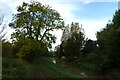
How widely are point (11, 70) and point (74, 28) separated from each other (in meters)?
26.1

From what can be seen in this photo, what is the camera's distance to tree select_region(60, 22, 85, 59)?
41.5 meters

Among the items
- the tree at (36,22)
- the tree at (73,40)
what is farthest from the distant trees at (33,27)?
the tree at (73,40)

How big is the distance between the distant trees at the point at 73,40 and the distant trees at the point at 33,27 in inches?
335

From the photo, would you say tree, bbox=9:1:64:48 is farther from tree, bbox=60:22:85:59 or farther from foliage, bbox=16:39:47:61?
tree, bbox=60:22:85:59

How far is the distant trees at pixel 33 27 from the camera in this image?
30.7 meters

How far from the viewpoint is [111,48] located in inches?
1022

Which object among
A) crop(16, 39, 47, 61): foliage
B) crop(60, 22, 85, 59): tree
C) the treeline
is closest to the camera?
the treeline

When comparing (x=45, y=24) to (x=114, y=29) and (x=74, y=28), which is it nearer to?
(x=114, y=29)

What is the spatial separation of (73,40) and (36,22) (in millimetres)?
10871

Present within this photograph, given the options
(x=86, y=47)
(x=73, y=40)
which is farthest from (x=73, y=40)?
(x=86, y=47)

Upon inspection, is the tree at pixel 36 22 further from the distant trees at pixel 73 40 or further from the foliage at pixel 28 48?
the distant trees at pixel 73 40

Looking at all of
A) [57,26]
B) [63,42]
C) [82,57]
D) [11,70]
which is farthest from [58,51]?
[11,70]

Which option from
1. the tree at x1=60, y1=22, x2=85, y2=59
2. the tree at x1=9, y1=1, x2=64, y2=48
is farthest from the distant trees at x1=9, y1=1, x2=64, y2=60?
the tree at x1=60, y1=22, x2=85, y2=59

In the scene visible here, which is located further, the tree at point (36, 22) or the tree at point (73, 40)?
the tree at point (73, 40)
